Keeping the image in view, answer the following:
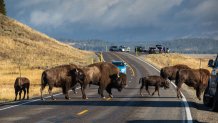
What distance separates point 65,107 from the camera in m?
20.4

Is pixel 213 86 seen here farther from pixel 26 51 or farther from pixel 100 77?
pixel 26 51

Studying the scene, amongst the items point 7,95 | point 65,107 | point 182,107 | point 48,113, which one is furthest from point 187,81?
point 7,95

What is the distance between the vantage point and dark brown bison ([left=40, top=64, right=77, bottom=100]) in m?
25.2

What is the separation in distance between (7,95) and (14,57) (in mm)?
59895

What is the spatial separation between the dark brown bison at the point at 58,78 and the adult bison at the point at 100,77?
0.35m

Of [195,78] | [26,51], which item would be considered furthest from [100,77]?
[26,51]

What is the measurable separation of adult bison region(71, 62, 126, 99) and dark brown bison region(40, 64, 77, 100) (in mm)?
346

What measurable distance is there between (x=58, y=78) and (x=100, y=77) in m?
2.52

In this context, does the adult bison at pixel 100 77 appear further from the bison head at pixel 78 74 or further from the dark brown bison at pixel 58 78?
the dark brown bison at pixel 58 78

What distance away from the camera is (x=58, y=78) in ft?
83.4

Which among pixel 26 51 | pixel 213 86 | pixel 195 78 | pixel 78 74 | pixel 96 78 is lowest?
pixel 213 86

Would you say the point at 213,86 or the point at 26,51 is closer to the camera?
the point at 213,86

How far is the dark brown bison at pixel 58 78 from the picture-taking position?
25156 mm

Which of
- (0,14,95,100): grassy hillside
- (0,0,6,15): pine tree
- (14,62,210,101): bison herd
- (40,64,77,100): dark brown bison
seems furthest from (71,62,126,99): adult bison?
(0,0,6,15): pine tree
